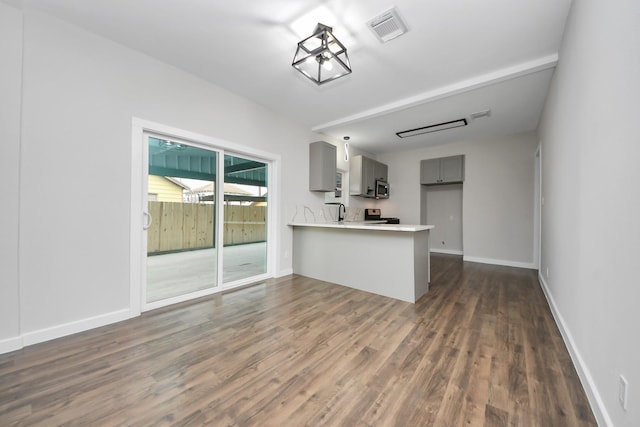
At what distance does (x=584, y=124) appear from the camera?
162 cm

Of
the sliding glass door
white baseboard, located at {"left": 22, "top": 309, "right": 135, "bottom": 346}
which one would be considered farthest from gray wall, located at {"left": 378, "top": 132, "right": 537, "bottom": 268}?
white baseboard, located at {"left": 22, "top": 309, "right": 135, "bottom": 346}

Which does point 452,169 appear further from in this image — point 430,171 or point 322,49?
point 322,49

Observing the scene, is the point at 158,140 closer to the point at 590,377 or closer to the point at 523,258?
the point at 590,377

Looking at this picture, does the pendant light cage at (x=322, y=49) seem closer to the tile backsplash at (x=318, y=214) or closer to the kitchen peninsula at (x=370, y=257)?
the kitchen peninsula at (x=370, y=257)

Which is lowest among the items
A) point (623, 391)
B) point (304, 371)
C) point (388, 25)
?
point (304, 371)

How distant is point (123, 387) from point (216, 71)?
10.1 feet

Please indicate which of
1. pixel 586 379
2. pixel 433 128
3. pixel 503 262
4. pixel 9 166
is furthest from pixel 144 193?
pixel 503 262

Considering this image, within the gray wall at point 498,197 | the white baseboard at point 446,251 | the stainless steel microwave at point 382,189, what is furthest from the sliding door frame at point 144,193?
the white baseboard at point 446,251

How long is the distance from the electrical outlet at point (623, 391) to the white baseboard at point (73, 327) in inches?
138

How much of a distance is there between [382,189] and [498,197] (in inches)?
96.8

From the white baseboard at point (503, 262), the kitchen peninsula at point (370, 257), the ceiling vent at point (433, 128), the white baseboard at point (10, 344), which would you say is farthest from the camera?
the white baseboard at point (503, 262)

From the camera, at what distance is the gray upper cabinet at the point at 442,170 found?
5549 millimetres

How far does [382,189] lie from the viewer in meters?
6.17

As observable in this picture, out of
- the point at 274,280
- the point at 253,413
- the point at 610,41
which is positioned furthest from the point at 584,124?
the point at 274,280
